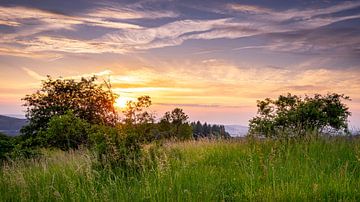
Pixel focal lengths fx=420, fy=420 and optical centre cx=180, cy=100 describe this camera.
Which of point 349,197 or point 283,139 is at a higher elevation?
point 283,139

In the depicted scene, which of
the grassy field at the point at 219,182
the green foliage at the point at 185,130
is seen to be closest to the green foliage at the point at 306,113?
the grassy field at the point at 219,182

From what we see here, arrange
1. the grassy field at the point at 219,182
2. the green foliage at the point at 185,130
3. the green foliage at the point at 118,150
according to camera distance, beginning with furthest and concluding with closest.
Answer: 1. the green foliage at the point at 185,130
2. the green foliage at the point at 118,150
3. the grassy field at the point at 219,182

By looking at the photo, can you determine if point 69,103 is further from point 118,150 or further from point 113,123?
point 118,150

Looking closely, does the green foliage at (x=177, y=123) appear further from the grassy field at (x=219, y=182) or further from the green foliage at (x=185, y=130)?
the grassy field at (x=219, y=182)

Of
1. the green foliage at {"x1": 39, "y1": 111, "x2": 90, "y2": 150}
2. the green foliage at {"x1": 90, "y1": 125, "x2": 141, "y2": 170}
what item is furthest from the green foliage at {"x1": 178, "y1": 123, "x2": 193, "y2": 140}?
the green foliage at {"x1": 90, "y1": 125, "x2": 141, "y2": 170}

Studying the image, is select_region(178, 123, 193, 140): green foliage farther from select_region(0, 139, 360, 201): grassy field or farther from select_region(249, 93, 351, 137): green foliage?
select_region(0, 139, 360, 201): grassy field

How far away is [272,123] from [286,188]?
509 inches

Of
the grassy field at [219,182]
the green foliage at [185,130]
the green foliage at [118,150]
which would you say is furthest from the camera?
the green foliage at [185,130]

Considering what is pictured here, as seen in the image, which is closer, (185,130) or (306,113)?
(306,113)

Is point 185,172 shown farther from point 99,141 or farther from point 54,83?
point 54,83

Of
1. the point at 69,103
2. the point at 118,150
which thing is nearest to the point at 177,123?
the point at 69,103

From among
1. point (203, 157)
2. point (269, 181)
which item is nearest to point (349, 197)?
point (269, 181)

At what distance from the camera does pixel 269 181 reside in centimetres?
916

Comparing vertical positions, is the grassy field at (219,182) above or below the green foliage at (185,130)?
below
